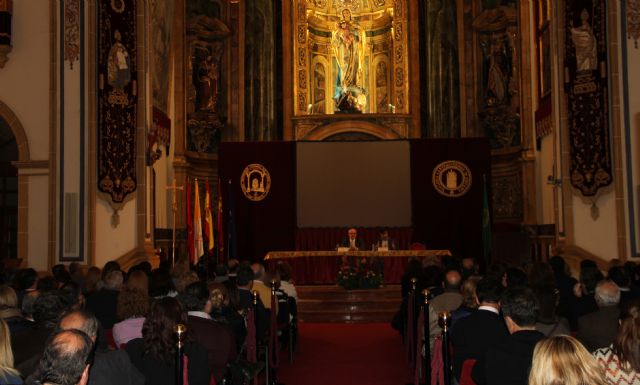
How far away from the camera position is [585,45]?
13.7 meters

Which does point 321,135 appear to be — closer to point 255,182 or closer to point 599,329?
point 255,182

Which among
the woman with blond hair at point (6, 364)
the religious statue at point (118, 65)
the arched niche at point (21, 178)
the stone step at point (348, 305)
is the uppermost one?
the religious statue at point (118, 65)

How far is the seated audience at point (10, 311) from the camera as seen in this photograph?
5.25 metres

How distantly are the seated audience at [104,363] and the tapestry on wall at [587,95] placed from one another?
Answer: 1073 centimetres

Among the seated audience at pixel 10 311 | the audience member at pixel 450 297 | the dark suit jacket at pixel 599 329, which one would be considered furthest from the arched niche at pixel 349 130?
the seated audience at pixel 10 311

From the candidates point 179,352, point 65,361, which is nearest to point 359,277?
point 179,352

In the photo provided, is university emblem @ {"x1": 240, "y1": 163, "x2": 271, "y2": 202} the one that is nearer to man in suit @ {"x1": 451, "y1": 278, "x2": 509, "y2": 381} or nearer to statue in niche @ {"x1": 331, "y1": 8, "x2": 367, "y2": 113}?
statue in niche @ {"x1": 331, "y1": 8, "x2": 367, "y2": 113}

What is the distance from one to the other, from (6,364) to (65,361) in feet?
1.83

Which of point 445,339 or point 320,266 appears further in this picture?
point 320,266

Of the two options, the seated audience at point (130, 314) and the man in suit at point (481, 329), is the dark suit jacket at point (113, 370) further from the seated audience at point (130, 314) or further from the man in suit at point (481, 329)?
the man in suit at point (481, 329)

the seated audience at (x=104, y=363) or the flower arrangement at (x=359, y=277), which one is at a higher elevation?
the seated audience at (x=104, y=363)

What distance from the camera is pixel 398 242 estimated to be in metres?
18.2

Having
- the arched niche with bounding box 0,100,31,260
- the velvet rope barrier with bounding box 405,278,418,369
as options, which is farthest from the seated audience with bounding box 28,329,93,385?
the arched niche with bounding box 0,100,31,260

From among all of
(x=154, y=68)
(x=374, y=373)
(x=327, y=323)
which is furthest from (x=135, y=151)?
(x=374, y=373)
